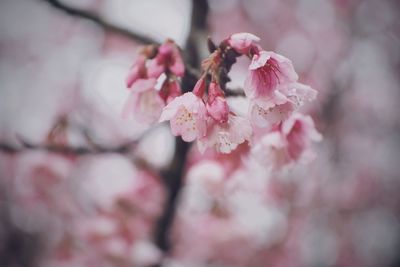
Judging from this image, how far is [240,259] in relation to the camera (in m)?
5.59

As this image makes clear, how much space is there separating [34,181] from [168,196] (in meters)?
2.79

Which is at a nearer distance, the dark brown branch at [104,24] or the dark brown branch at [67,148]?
the dark brown branch at [104,24]

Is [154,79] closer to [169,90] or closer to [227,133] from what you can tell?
[169,90]

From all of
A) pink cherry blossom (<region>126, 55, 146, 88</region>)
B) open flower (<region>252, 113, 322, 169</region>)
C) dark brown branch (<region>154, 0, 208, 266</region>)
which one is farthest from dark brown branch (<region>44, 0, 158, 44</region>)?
open flower (<region>252, 113, 322, 169</region>)

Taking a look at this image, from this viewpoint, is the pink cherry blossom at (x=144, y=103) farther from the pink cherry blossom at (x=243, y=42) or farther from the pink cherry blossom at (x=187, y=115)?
the pink cherry blossom at (x=243, y=42)

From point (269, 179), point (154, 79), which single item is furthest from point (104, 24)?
point (269, 179)

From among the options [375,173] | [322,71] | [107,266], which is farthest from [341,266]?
[107,266]

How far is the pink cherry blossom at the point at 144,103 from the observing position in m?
1.05

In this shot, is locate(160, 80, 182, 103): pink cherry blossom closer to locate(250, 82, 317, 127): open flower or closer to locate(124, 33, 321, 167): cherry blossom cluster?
locate(124, 33, 321, 167): cherry blossom cluster

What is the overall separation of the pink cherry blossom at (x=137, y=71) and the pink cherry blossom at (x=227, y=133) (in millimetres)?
330

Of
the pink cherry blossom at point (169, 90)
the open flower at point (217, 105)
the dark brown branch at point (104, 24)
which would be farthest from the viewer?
the dark brown branch at point (104, 24)

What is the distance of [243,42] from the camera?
0.86m

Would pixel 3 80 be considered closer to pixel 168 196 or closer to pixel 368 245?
pixel 168 196

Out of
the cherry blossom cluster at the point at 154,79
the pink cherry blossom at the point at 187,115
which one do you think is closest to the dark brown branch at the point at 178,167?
the cherry blossom cluster at the point at 154,79
